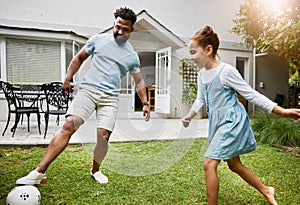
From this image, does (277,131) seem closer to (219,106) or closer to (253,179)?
(253,179)

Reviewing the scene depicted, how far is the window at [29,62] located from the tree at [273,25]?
3988 mm

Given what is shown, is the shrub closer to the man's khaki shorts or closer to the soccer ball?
the man's khaki shorts

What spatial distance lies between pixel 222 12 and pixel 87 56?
14.9ft

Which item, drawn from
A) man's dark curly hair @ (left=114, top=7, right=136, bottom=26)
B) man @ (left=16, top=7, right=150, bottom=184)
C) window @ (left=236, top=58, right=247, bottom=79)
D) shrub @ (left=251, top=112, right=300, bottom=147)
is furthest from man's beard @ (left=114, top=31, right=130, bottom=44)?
window @ (left=236, top=58, right=247, bottom=79)

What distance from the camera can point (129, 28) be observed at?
1.62 metres

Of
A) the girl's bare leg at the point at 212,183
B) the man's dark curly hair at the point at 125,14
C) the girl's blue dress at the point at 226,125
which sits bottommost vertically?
the girl's bare leg at the point at 212,183

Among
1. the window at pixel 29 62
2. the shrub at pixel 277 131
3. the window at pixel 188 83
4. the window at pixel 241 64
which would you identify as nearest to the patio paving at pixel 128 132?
the window at pixel 188 83

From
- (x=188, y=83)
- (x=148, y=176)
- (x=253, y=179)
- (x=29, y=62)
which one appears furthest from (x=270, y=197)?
(x=29, y=62)

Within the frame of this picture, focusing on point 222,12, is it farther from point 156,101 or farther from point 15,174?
point 15,174

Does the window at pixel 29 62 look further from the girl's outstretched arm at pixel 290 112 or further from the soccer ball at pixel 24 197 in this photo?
the girl's outstretched arm at pixel 290 112

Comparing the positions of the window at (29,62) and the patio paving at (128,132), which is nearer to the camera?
the patio paving at (128,132)

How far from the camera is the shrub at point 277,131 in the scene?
326 cm

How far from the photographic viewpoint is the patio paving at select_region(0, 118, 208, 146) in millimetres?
1983

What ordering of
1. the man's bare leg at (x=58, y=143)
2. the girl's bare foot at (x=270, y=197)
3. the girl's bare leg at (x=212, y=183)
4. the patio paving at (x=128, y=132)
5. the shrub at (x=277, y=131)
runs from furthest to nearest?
the shrub at (x=277, y=131), the patio paving at (x=128, y=132), the man's bare leg at (x=58, y=143), the girl's bare foot at (x=270, y=197), the girl's bare leg at (x=212, y=183)
